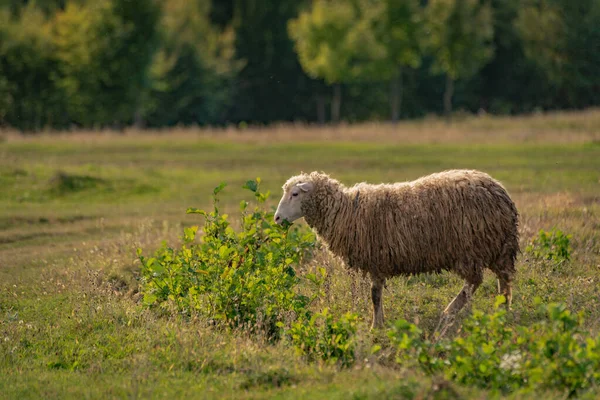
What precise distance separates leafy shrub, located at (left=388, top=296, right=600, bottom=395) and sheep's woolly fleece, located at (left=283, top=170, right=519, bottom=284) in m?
2.68

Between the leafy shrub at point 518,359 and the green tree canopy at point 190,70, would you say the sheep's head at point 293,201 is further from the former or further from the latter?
the green tree canopy at point 190,70

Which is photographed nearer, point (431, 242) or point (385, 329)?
point (385, 329)

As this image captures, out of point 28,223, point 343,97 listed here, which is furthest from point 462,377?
point 343,97

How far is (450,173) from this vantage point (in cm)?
1182

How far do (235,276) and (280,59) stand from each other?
2635 inches

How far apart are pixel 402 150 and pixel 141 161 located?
10.6m

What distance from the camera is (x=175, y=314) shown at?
1125 centimetres

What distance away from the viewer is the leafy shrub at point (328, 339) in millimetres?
9359

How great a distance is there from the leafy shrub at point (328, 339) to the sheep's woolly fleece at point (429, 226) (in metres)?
1.95

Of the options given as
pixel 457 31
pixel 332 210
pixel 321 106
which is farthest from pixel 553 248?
pixel 321 106

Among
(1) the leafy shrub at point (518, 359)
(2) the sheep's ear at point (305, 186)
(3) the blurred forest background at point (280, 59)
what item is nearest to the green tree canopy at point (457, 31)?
(3) the blurred forest background at point (280, 59)

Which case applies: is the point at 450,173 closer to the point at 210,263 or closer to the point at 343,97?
the point at 210,263

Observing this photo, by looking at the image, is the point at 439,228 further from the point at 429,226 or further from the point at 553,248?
the point at 553,248

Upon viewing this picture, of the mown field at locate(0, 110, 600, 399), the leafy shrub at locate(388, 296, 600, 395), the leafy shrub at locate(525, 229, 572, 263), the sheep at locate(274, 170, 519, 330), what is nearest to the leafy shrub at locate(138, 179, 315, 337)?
the mown field at locate(0, 110, 600, 399)
